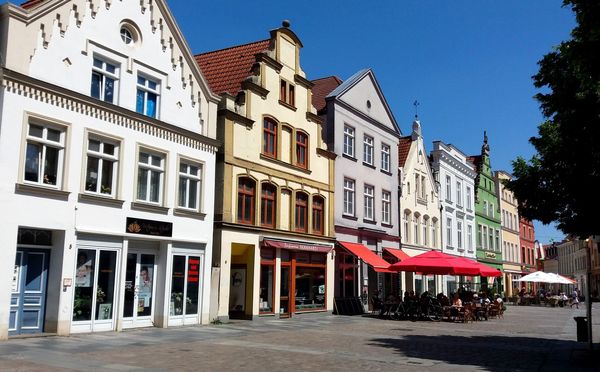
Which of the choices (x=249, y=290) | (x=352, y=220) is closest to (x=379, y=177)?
(x=352, y=220)

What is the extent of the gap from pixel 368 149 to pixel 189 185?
15149mm

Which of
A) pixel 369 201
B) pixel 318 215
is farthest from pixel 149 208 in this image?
pixel 369 201

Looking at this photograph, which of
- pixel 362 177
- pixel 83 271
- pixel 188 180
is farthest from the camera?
pixel 362 177

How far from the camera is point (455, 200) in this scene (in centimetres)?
4697

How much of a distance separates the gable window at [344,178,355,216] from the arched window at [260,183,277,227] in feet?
22.3

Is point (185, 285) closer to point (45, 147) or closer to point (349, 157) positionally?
point (45, 147)

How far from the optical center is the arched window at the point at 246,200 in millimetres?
23312

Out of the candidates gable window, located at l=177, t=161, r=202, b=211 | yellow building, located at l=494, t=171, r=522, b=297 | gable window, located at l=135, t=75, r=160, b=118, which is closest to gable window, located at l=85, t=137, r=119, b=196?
gable window, located at l=135, t=75, r=160, b=118

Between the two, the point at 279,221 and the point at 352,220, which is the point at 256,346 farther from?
the point at 352,220

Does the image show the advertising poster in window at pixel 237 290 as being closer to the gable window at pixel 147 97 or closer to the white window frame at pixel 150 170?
the white window frame at pixel 150 170

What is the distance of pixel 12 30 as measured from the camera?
15328 mm

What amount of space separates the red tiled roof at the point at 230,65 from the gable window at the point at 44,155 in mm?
9180

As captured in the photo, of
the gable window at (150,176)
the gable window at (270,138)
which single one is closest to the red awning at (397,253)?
the gable window at (270,138)

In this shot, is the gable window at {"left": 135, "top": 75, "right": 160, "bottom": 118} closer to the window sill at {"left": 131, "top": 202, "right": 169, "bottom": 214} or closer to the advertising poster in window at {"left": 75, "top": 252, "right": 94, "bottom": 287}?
the window sill at {"left": 131, "top": 202, "right": 169, "bottom": 214}
